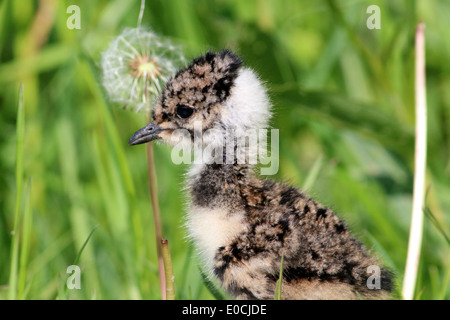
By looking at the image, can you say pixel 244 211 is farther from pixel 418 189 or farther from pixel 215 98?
pixel 418 189

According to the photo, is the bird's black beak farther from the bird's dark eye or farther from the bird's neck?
the bird's neck

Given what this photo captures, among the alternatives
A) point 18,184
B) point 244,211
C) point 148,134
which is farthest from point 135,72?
point 244,211

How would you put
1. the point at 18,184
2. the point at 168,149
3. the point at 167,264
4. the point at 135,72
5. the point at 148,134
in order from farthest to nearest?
1. the point at 168,149
2. the point at 135,72
3. the point at 148,134
4. the point at 18,184
5. the point at 167,264

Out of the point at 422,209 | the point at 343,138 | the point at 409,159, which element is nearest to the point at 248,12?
the point at 343,138

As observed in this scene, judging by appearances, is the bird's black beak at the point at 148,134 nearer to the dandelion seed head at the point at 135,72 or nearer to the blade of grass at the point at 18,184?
the dandelion seed head at the point at 135,72

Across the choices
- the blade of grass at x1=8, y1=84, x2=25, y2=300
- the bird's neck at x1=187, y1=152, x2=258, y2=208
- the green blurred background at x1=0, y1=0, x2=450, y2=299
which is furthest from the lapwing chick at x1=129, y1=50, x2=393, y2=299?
the blade of grass at x1=8, y1=84, x2=25, y2=300

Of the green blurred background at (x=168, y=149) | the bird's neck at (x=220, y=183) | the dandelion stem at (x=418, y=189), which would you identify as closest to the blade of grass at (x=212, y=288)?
the green blurred background at (x=168, y=149)

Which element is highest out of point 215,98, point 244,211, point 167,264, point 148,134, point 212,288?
point 215,98
